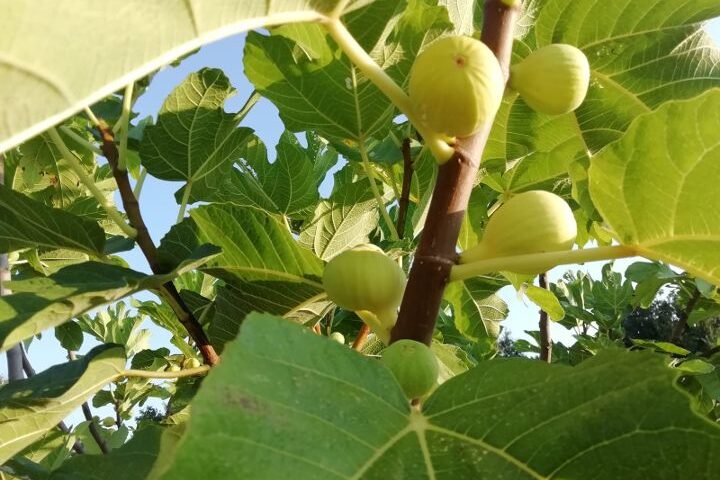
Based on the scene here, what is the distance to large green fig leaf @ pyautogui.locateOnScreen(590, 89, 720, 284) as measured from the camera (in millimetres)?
685

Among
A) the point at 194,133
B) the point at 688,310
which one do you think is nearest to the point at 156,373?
the point at 194,133

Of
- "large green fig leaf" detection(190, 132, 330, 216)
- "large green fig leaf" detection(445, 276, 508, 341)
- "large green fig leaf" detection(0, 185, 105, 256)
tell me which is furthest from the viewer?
"large green fig leaf" detection(190, 132, 330, 216)

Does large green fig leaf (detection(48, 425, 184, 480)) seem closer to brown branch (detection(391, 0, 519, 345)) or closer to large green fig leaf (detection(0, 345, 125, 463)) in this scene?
large green fig leaf (detection(0, 345, 125, 463))

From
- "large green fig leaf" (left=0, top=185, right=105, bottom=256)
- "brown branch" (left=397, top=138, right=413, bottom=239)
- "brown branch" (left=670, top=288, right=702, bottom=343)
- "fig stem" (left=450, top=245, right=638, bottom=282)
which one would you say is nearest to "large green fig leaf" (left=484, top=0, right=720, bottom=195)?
"brown branch" (left=397, top=138, right=413, bottom=239)

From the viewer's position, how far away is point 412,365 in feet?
2.26

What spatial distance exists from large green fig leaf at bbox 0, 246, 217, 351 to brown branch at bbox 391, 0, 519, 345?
331mm

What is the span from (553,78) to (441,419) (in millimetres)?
438

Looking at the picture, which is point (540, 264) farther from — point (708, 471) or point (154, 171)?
point (154, 171)

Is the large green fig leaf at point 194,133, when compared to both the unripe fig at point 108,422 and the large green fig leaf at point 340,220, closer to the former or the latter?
the large green fig leaf at point 340,220

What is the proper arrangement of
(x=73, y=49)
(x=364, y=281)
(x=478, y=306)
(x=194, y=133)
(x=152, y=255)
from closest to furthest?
(x=73, y=49) < (x=364, y=281) < (x=152, y=255) < (x=194, y=133) < (x=478, y=306)

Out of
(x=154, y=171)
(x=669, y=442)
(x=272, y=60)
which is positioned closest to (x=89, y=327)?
(x=154, y=171)

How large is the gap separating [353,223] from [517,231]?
0.75 metres

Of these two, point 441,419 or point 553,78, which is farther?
point 553,78

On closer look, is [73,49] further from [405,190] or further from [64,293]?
[405,190]
